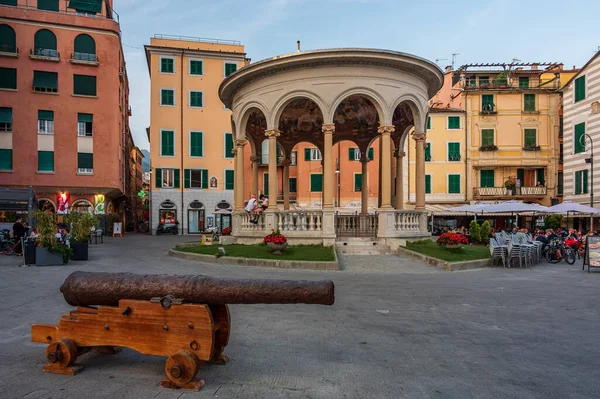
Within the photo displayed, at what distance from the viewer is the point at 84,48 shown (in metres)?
37.1

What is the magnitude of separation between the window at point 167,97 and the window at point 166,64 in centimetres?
198

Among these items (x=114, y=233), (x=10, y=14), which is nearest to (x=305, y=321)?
(x=114, y=233)

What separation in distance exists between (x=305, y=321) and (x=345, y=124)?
19.6 metres

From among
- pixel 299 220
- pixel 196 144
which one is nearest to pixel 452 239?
pixel 299 220

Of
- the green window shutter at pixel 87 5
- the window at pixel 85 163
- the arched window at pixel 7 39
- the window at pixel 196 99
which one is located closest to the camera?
the arched window at pixel 7 39

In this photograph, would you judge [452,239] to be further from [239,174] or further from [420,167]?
[239,174]

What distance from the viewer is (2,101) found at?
3491 cm

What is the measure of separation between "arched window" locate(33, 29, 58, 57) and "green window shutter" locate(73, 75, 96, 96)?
2533 millimetres

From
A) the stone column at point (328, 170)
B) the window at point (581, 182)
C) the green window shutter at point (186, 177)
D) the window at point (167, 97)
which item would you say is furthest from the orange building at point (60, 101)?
the window at point (581, 182)

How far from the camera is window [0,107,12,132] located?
35.0 m

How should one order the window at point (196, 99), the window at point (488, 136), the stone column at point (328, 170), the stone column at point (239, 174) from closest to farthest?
the stone column at point (328, 170), the stone column at point (239, 174), the window at point (196, 99), the window at point (488, 136)

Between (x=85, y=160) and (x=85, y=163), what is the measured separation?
25 cm

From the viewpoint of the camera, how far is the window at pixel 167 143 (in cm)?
4212

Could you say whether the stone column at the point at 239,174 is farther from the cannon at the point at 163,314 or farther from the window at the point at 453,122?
the window at the point at 453,122
